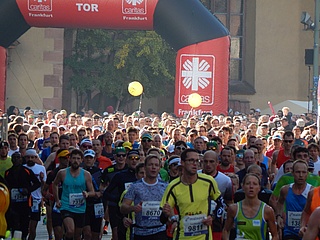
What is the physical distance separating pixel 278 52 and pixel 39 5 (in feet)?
64.6

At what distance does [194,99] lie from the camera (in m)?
25.5

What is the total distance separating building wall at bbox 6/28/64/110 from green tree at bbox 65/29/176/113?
2564mm

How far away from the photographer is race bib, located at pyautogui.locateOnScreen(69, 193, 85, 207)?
44.0ft

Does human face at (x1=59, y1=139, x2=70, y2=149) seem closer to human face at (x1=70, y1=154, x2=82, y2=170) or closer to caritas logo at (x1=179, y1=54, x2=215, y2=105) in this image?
human face at (x1=70, y1=154, x2=82, y2=170)

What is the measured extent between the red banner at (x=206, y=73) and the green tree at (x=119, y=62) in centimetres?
1280

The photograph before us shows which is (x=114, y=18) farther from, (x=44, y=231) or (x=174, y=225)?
(x=174, y=225)

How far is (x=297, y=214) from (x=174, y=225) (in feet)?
5.67

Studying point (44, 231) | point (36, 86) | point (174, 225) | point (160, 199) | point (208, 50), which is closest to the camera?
point (174, 225)

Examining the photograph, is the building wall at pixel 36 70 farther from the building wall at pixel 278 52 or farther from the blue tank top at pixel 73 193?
the blue tank top at pixel 73 193

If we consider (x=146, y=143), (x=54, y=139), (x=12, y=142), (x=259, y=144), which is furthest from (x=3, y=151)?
(x=259, y=144)

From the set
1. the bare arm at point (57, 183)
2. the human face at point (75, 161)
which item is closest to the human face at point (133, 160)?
the human face at point (75, 161)

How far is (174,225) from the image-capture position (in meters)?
9.98

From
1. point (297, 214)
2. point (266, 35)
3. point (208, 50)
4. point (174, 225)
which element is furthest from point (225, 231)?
point (266, 35)

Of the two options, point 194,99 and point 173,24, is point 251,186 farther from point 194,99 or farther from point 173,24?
point 173,24
